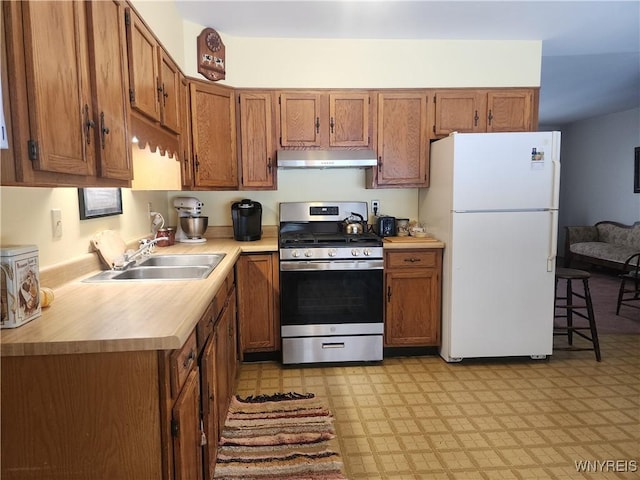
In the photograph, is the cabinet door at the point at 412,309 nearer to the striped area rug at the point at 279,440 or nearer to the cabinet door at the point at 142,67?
the striped area rug at the point at 279,440

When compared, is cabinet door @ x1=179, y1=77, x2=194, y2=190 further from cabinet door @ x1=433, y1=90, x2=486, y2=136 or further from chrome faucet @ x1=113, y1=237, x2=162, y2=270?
cabinet door @ x1=433, y1=90, x2=486, y2=136

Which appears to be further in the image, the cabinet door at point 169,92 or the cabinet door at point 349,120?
the cabinet door at point 349,120

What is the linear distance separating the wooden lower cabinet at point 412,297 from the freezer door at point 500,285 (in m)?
0.15

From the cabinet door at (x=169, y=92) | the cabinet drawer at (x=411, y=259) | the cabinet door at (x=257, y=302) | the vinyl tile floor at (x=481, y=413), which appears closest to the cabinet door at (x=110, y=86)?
the cabinet door at (x=169, y=92)

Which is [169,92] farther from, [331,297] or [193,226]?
[331,297]

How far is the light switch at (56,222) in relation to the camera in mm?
1707

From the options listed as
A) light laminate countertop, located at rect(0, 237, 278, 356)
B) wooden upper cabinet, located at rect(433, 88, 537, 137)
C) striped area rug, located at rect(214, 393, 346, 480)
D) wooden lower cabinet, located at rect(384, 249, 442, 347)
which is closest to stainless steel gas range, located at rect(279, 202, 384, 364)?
wooden lower cabinet, located at rect(384, 249, 442, 347)

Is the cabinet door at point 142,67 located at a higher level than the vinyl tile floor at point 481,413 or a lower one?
higher

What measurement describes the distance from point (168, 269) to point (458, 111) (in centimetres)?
250

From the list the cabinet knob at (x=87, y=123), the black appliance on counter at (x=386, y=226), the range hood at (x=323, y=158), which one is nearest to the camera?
the cabinet knob at (x=87, y=123)

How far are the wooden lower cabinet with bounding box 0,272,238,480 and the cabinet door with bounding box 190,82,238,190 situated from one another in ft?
6.79

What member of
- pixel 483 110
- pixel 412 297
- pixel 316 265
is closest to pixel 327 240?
pixel 316 265

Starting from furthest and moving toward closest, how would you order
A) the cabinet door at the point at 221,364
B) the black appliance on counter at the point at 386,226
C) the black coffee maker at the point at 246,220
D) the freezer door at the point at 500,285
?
the black appliance on counter at the point at 386,226, the black coffee maker at the point at 246,220, the freezer door at the point at 500,285, the cabinet door at the point at 221,364

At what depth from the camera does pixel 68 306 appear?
4.67 ft
